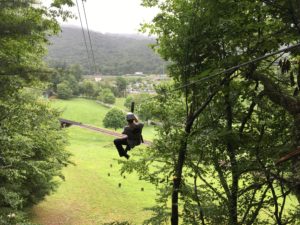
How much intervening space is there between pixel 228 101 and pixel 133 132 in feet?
11.3

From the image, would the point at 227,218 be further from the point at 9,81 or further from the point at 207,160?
the point at 9,81

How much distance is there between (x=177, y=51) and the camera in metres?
9.73

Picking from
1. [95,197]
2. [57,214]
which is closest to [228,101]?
[57,214]

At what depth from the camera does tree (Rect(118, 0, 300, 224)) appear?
798 centimetres

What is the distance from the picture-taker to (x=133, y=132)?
25.2 ft

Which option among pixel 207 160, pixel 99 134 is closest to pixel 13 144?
pixel 207 160

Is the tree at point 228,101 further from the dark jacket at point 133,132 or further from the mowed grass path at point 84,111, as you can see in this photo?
the mowed grass path at point 84,111

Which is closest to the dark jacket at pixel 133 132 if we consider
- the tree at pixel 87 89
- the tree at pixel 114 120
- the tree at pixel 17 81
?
the tree at pixel 17 81

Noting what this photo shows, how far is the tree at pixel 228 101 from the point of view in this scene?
7984 mm

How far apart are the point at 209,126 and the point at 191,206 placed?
2.60m

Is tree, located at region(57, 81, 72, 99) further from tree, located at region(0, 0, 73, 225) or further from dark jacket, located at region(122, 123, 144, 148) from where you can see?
dark jacket, located at region(122, 123, 144, 148)

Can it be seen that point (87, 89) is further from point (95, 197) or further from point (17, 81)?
point (17, 81)

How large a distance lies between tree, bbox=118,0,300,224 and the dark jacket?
6.48 feet

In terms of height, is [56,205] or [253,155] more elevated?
[253,155]
